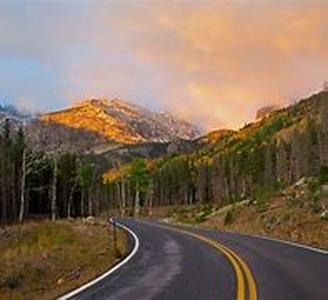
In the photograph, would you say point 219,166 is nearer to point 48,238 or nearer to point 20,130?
point 20,130

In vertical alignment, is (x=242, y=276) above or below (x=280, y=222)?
below

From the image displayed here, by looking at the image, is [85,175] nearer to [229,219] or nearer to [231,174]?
[231,174]

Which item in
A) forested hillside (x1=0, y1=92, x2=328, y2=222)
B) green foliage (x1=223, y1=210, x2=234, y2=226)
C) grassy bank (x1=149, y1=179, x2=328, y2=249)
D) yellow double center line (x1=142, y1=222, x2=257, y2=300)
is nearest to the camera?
yellow double center line (x1=142, y1=222, x2=257, y2=300)

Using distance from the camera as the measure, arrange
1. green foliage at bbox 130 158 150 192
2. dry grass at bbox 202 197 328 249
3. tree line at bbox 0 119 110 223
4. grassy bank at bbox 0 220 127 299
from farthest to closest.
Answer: green foliage at bbox 130 158 150 192
tree line at bbox 0 119 110 223
dry grass at bbox 202 197 328 249
grassy bank at bbox 0 220 127 299

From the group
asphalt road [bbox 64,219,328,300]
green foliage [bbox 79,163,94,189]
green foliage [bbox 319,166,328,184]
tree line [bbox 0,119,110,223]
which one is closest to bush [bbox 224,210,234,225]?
green foliage [bbox 319,166,328,184]

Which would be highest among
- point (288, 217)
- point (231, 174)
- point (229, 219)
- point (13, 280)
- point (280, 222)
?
point (231, 174)

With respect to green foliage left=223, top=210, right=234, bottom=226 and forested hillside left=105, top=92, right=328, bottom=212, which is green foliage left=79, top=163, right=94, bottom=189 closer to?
forested hillside left=105, top=92, right=328, bottom=212

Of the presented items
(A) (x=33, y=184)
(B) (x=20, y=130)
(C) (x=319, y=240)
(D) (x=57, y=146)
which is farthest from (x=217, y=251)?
(A) (x=33, y=184)

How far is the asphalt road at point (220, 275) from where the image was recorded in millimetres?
13078

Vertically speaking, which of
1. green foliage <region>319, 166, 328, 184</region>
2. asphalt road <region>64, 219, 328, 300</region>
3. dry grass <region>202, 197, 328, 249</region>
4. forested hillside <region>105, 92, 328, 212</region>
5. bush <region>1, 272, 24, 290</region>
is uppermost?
forested hillside <region>105, 92, 328, 212</region>

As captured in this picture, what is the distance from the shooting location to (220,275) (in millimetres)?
16344

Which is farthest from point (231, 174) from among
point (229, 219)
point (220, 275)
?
point (220, 275)

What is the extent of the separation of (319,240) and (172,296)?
654 inches

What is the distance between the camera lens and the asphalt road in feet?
42.9
